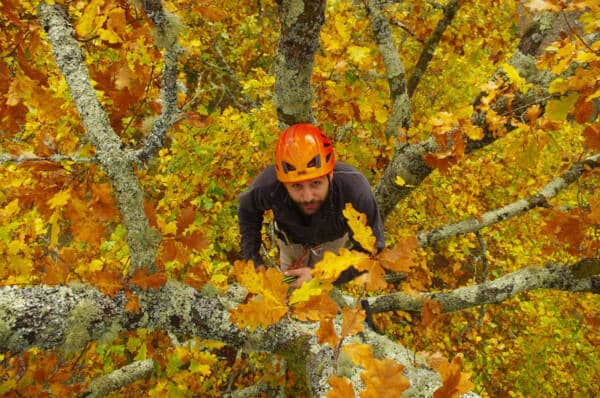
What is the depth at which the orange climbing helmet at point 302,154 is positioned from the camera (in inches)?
114

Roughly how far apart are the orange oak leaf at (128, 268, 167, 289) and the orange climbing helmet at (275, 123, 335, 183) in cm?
133

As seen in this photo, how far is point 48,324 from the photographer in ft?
5.75

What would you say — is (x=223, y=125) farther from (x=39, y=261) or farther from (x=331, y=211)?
(x=39, y=261)

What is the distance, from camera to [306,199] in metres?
3.10

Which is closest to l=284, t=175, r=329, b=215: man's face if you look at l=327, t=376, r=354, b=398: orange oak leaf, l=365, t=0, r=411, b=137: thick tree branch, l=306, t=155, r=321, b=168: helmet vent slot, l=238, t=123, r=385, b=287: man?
l=238, t=123, r=385, b=287: man

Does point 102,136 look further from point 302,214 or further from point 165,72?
point 302,214

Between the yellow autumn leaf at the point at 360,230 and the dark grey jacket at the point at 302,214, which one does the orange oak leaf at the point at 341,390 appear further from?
the dark grey jacket at the point at 302,214

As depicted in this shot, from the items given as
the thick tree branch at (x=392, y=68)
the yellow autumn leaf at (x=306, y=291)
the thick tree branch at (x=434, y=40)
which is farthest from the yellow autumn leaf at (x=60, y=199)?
the thick tree branch at (x=434, y=40)

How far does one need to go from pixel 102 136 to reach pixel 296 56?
4.26 feet

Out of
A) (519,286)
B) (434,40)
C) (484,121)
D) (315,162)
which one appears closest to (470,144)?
(484,121)

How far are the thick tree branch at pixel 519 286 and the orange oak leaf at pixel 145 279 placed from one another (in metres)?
2.45

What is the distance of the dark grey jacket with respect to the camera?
10.2 ft

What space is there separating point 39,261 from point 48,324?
450cm

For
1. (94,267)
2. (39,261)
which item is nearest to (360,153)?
(94,267)
